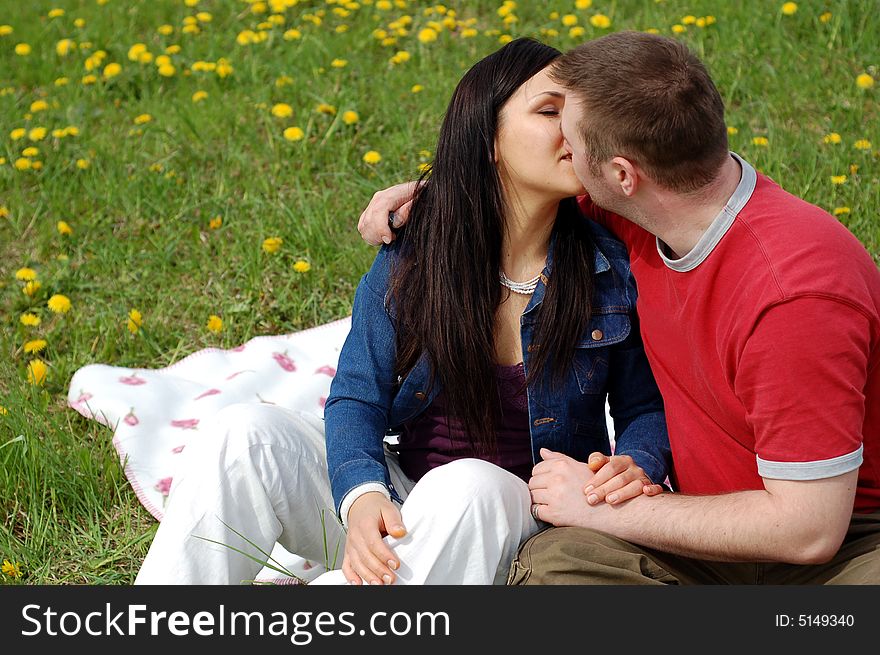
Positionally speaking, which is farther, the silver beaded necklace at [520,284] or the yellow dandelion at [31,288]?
the yellow dandelion at [31,288]

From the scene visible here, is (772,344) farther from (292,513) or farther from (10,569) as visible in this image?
(10,569)

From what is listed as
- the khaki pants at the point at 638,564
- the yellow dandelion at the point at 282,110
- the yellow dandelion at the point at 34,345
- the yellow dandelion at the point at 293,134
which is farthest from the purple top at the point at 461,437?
the yellow dandelion at the point at 282,110

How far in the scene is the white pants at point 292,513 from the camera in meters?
1.88

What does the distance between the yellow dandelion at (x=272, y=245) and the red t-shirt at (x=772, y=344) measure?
69.7 inches

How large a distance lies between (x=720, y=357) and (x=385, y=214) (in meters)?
0.78

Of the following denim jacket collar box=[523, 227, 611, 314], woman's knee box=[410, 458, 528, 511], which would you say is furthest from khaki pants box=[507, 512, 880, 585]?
denim jacket collar box=[523, 227, 611, 314]

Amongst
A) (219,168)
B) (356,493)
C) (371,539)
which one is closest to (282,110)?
(219,168)

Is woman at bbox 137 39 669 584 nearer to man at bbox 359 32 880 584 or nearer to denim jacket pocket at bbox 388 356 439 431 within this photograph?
denim jacket pocket at bbox 388 356 439 431

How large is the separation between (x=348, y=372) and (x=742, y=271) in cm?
85

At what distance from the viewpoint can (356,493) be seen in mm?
2047

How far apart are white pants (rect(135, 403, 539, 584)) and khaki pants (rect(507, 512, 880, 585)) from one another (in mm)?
78

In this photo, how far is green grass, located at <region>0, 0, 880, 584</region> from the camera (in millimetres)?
2783

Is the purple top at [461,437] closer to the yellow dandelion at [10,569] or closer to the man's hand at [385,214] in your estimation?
the man's hand at [385,214]

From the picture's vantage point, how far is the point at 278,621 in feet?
6.18
